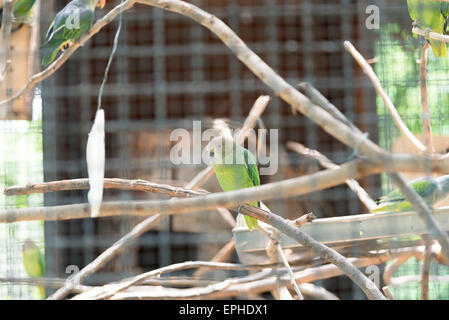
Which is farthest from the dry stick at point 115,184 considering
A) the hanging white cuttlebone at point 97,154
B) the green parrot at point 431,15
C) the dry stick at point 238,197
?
the green parrot at point 431,15

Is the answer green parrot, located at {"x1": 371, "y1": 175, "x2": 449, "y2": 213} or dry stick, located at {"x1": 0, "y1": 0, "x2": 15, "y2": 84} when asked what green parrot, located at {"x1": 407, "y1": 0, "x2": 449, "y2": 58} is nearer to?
green parrot, located at {"x1": 371, "y1": 175, "x2": 449, "y2": 213}

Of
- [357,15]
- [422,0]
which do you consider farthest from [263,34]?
[422,0]

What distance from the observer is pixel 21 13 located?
998 mm

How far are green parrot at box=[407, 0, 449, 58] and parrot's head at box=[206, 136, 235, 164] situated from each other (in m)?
0.39

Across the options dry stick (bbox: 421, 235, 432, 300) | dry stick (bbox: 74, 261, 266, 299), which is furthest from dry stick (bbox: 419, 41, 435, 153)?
dry stick (bbox: 74, 261, 266, 299)

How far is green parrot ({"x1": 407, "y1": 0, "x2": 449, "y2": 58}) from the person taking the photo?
37.5 inches

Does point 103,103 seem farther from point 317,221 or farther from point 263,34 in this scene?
point 317,221

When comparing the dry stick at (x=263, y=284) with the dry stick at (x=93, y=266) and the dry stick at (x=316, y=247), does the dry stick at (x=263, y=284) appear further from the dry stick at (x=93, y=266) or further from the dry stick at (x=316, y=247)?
the dry stick at (x=316, y=247)

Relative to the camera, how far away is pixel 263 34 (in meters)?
1.72

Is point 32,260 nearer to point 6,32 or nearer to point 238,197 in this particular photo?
point 6,32

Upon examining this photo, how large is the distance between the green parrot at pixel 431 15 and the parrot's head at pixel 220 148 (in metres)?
0.39

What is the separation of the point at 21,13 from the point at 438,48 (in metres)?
0.76

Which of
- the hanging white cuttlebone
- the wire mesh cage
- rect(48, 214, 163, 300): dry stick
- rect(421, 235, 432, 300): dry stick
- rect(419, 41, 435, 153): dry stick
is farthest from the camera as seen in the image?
the wire mesh cage

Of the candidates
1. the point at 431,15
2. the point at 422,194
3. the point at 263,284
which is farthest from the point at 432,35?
the point at 263,284
